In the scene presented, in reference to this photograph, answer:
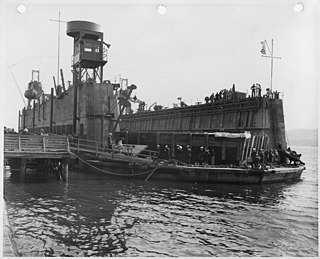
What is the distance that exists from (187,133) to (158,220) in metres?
13.3

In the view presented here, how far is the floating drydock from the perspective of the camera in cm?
2095

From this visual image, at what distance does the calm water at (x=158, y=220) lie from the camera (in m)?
9.23

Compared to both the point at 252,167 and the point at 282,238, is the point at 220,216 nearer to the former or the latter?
the point at 282,238

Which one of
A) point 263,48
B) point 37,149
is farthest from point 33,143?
point 263,48

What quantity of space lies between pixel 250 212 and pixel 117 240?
6427 millimetres

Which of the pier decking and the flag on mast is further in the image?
the pier decking

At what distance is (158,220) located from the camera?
39.2ft

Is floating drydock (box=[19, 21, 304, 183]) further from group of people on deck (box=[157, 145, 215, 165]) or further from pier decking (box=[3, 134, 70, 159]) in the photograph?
pier decking (box=[3, 134, 70, 159])

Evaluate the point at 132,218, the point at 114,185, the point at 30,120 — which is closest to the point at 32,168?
the point at 114,185

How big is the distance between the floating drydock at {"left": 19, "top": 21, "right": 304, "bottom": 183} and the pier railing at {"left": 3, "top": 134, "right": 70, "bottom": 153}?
87.1 inches

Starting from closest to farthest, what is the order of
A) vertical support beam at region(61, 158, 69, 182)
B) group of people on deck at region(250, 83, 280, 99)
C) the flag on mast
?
the flag on mast → vertical support beam at region(61, 158, 69, 182) → group of people on deck at region(250, 83, 280, 99)

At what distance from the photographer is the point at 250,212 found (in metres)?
13.6

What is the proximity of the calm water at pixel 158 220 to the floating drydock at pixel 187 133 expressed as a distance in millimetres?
1976

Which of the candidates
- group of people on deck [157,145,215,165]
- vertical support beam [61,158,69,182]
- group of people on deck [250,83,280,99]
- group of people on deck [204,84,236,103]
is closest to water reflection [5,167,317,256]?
vertical support beam [61,158,69,182]
